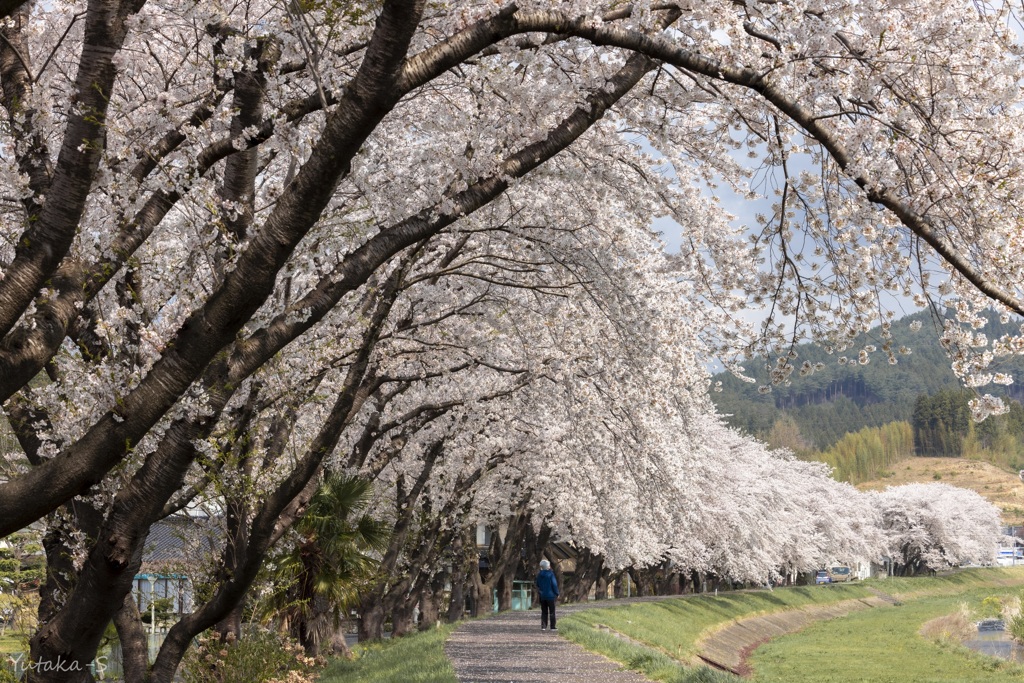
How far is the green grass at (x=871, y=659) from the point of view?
27.9 m

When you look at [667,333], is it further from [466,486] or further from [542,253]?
[466,486]

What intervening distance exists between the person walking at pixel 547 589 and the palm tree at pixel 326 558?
4.70 m

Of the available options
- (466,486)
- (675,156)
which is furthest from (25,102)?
(466,486)

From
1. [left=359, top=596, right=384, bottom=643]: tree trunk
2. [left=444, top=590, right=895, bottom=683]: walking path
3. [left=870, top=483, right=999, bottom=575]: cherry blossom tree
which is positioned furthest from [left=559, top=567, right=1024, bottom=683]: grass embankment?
[left=870, top=483, right=999, bottom=575]: cherry blossom tree

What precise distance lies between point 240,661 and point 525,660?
4860 millimetres

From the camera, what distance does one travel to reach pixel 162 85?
9.27m

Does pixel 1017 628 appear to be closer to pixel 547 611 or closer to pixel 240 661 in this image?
pixel 547 611

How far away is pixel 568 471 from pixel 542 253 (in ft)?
36.8

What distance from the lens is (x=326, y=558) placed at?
17.3 metres

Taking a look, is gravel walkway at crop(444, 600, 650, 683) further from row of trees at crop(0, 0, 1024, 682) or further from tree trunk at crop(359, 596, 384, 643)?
row of trees at crop(0, 0, 1024, 682)

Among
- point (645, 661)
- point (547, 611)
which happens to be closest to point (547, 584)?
point (547, 611)

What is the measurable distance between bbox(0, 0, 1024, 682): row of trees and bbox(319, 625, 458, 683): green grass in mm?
3261

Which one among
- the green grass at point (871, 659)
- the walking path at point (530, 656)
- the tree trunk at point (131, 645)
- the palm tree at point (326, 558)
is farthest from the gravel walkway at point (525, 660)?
the green grass at point (871, 659)

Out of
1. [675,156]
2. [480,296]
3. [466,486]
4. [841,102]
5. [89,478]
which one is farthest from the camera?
[466,486]
